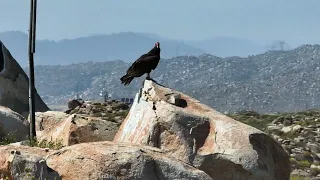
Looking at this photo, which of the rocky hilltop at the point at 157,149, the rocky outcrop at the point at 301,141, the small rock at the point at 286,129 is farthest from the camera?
the small rock at the point at 286,129

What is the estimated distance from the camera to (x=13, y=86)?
1062 inches

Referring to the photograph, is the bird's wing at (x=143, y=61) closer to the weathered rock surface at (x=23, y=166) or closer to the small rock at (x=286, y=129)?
the weathered rock surface at (x=23, y=166)

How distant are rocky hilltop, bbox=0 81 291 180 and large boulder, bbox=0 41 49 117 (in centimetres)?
843

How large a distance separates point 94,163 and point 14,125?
8497mm

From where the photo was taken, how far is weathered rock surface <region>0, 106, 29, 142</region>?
19000 mm

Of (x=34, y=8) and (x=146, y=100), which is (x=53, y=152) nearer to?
(x=146, y=100)

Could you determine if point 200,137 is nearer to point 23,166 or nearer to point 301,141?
point 23,166

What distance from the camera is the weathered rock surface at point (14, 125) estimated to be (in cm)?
1900

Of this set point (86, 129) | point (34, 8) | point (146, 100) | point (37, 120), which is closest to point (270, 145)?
point (146, 100)

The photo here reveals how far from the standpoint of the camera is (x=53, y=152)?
11984 mm

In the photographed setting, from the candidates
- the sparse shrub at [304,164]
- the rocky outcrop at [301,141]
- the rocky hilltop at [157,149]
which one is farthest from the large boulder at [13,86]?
the sparse shrub at [304,164]

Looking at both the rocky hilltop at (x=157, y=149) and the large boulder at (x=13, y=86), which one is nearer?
the rocky hilltop at (x=157, y=149)

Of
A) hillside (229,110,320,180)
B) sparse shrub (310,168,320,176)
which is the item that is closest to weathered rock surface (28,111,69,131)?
hillside (229,110,320,180)

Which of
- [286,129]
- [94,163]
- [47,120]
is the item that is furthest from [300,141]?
[94,163]
